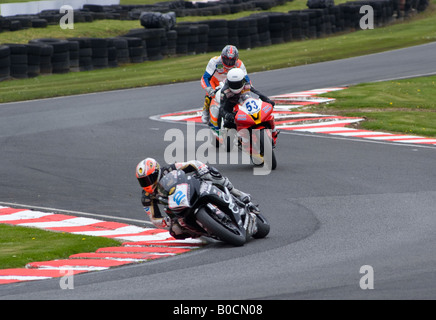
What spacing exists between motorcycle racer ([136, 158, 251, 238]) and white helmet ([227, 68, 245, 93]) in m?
4.18

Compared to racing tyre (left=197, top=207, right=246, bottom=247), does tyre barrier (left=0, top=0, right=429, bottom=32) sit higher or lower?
higher

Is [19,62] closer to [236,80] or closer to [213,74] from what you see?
[213,74]

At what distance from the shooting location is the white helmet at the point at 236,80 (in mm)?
13234

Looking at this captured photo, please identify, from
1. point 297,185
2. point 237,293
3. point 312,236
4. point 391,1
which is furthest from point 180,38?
point 237,293

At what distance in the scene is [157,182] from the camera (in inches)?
350

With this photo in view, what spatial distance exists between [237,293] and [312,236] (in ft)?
8.64

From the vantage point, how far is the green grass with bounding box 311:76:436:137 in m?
17.1

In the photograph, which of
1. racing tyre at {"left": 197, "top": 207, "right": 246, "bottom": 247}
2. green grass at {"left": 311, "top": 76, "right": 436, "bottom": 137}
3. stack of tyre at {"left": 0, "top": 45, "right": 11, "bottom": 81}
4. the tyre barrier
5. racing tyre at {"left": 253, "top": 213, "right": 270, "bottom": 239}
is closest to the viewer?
racing tyre at {"left": 197, "top": 207, "right": 246, "bottom": 247}

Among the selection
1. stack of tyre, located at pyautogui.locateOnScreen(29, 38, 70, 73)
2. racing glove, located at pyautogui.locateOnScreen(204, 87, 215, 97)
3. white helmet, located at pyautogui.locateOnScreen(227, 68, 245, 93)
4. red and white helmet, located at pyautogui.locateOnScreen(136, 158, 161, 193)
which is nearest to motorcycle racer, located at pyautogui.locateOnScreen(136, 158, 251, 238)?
red and white helmet, located at pyautogui.locateOnScreen(136, 158, 161, 193)

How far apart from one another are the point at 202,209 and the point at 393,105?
11.9 meters

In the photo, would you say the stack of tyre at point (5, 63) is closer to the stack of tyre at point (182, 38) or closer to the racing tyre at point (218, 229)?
the stack of tyre at point (182, 38)

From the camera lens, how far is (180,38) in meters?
29.6

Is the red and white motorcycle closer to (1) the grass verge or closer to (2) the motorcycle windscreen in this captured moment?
(2) the motorcycle windscreen

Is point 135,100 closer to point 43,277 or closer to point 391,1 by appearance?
point 43,277
